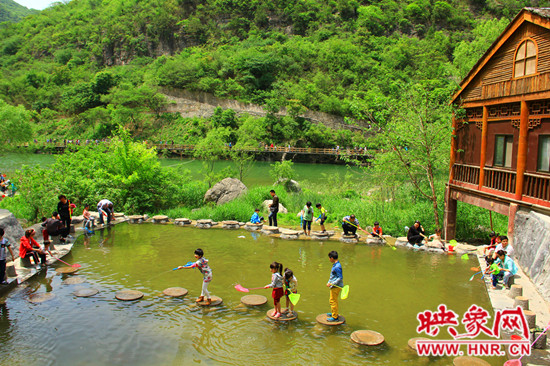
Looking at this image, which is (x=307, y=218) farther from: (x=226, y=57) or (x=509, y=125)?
(x=226, y=57)

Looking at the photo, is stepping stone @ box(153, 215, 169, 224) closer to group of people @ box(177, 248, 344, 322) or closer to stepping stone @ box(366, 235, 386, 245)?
stepping stone @ box(366, 235, 386, 245)

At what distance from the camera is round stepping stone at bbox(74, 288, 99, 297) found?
29.5ft

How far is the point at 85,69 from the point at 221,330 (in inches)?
3487

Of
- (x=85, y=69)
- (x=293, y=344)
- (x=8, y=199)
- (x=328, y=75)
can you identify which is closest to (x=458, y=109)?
(x=293, y=344)

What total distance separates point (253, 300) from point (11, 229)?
7.94 metres

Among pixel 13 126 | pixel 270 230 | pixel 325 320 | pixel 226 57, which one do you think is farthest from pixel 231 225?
pixel 226 57

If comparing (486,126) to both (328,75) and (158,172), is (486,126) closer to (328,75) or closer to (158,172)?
(158,172)

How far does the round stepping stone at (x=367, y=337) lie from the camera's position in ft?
22.7

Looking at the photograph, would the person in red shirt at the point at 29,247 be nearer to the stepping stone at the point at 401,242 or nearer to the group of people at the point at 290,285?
the group of people at the point at 290,285

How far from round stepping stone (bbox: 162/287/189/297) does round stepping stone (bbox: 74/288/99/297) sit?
5.35 ft

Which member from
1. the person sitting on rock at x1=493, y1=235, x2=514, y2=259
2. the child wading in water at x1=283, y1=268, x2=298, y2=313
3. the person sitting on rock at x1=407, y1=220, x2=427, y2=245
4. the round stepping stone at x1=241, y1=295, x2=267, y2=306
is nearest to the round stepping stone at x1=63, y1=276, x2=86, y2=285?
the round stepping stone at x1=241, y1=295, x2=267, y2=306

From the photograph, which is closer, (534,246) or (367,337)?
(367,337)

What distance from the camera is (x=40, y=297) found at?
883 cm

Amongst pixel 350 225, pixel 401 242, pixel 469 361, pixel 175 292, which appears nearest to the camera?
pixel 469 361
